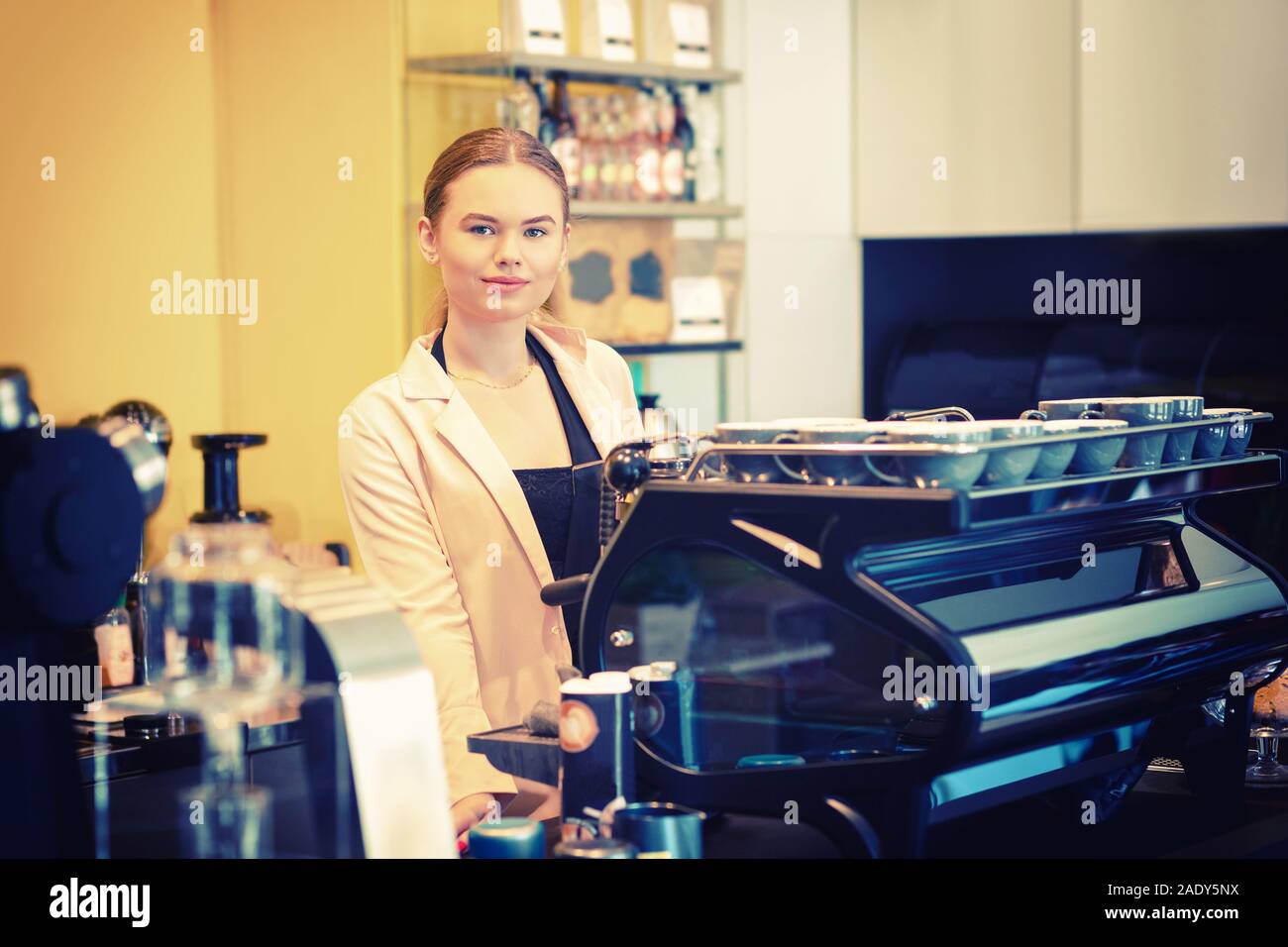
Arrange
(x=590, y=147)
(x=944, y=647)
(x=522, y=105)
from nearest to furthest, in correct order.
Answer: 1. (x=944, y=647)
2. (x=522, y=105)
3. (x=590, y=147)

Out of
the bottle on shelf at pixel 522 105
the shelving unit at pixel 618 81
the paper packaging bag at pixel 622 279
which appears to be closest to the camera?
the shelving unit at pixel 618 81

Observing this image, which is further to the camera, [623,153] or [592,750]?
[623,153]

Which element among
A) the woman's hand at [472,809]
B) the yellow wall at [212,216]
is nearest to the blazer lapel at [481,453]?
the woman's hand at [472,809]

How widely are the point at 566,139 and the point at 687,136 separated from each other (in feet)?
1.46

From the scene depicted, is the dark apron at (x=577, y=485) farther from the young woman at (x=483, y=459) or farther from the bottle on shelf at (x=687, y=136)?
the bottle on shelf at (x=687, y=136)

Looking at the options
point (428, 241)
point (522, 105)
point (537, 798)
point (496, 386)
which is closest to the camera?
point (537, 798)

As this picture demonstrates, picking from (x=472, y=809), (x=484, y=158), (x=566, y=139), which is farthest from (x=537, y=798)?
(x=566, y=139)

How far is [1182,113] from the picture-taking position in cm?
403

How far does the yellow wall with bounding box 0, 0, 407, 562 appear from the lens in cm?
349

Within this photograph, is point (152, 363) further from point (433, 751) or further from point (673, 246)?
point (433, 751)

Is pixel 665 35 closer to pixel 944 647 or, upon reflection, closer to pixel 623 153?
pixel 623 153

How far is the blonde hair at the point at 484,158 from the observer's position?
6.54ft

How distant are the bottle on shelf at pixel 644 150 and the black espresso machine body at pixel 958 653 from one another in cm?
255
